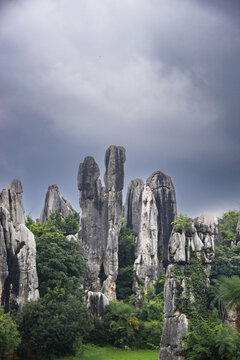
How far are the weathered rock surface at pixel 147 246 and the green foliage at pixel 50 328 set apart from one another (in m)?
13.2

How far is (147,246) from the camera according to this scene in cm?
3672

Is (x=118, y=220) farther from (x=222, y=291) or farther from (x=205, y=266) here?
(x=222, y=291)

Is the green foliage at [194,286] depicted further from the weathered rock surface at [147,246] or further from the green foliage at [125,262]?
the green foliage at [125,262]

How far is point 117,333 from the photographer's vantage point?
84.5 feet

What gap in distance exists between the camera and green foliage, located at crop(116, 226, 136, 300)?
115 feet

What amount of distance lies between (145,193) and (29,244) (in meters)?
18.3

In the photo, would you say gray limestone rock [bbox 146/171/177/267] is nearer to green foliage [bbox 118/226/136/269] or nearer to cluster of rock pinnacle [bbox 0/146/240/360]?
cluster of rock pinnacle [bbox 0/146/240/360]

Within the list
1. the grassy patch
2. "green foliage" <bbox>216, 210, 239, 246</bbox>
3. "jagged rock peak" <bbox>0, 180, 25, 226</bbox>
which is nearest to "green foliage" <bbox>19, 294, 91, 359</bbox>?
the grassy patch

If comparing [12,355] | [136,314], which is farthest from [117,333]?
[12,355]

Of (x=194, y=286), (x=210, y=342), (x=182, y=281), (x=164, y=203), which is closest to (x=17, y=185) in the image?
(x=164, y=203)

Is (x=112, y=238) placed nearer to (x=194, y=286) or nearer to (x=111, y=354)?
(x=111, y=354)

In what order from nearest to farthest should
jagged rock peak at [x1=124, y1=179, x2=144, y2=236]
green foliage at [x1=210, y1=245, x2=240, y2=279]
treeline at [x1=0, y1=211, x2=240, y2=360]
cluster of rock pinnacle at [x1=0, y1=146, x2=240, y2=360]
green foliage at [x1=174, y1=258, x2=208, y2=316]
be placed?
treeline at [x1=0, y1=211, x2=240, y2=360] → green foliage at [x1=174, y1=258, x2=208, y2=316] → cluster of rock pinnacle at [x1=0, y1=146, x2=240, y2=360] → green foliage at [x1=210, y1=245, x2=240, y2=279] → jagged rock peak at [x1=124, y1=179, x2=144, y2=236]

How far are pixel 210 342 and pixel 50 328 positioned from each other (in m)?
7.98

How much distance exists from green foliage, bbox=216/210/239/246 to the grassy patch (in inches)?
742
